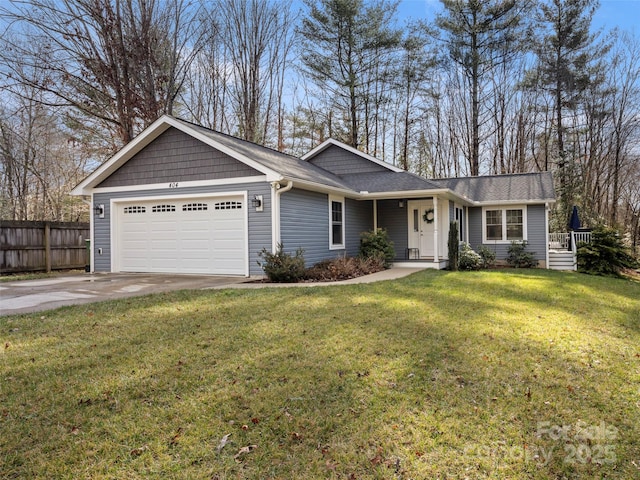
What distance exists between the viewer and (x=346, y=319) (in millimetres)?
5535

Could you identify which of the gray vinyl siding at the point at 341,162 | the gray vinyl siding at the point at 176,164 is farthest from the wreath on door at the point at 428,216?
the gray vinyl siding at the point at 176,164

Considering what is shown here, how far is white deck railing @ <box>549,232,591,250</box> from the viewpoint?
14.7 metres

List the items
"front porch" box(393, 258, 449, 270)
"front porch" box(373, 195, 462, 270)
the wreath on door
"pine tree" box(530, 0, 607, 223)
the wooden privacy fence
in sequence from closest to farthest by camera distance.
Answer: the wooden privacy fence → "front porch" box(393, 258, 449, 270) → "front porch" box(373, 195, 462, 270) → the wreath on door → "pine tree" box(530, 0, 607, 223)

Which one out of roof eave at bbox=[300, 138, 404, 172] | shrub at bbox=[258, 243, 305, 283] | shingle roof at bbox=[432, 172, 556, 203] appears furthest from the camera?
roof eave at bbox=[300, 138, 404, 172]

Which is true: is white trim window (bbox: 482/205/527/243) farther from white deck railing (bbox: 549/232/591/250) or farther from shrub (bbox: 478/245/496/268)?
white deck railing (bbox: 549/232/591/250)

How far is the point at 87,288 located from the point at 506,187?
1529 centimetres

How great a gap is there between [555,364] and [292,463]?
2864mm

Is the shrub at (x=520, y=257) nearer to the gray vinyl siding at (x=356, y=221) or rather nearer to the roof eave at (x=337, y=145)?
the gray vinyl siding at (x=356, y=221)

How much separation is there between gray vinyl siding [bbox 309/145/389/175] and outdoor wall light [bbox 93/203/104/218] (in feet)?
27.5

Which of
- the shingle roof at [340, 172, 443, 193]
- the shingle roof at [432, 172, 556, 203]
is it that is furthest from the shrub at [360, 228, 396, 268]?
the shingle roof at [432, 172, 556, 203]

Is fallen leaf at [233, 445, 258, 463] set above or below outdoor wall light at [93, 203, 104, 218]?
below

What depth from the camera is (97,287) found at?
8.77 metres

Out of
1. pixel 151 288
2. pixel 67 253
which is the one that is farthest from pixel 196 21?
pixel 151 288

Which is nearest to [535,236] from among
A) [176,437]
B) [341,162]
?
[341,162]
